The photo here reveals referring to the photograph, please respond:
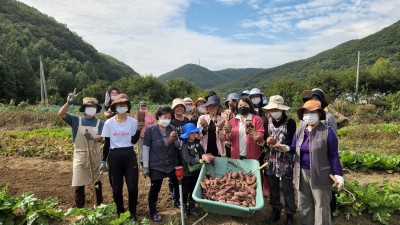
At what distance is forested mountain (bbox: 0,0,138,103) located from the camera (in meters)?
36.3

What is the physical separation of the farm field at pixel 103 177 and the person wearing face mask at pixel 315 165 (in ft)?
2.79

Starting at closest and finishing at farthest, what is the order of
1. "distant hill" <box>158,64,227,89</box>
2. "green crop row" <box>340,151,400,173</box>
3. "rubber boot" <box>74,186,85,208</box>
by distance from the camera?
"rubber boot" <box>74,186,85,208</box>, "green crop row" <box>340,151,400,173</box>, "distant hill" <box>158,64,227,89</box>

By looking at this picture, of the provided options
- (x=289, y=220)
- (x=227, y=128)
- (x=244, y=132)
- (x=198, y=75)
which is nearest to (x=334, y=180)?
(x=289, y=220)

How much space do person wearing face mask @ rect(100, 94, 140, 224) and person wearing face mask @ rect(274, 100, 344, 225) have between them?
2.31 m

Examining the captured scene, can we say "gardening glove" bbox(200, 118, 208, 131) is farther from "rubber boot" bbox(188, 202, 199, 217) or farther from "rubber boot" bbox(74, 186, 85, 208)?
"rubber boot" bbox(74, 186, 85, 208)

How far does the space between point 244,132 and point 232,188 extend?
998 mm

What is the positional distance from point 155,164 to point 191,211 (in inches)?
37.6

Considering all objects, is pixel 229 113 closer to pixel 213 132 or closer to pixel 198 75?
pixel 213 132

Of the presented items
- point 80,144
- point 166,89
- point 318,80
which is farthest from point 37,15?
point 80,144

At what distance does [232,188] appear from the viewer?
3.81 meters

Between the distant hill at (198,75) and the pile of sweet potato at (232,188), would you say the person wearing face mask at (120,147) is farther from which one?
the distant hill at (198,75)

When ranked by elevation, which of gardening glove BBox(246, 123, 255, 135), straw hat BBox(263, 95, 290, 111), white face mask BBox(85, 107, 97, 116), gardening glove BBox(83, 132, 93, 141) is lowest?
gardening glove BBox(83, 132, 93, 141)

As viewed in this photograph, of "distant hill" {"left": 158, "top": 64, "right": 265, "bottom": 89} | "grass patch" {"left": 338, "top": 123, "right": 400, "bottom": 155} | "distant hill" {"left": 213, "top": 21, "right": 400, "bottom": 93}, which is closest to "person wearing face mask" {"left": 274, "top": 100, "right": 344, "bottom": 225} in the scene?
"grass patch" {"left": 338, "top": 123, "right": 400, "bottom": 155}

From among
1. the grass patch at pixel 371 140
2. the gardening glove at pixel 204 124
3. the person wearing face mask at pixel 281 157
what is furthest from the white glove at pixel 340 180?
the grass patch at pixel 371 140
